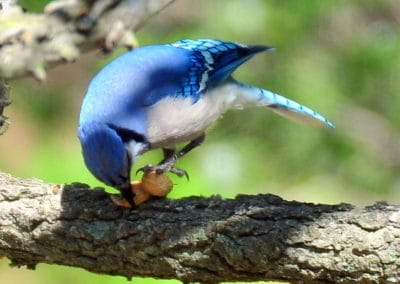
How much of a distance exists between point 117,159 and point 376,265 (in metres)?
0.69

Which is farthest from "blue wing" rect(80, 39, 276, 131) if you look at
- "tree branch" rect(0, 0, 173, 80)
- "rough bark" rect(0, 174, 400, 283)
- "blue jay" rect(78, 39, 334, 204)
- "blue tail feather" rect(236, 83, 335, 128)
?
"tree branch" rect(0, 0, 173, 80)

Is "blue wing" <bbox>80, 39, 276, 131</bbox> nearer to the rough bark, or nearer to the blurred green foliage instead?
the rough bark

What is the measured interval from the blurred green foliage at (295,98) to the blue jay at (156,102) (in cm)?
45

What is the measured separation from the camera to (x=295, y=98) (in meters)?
2.96

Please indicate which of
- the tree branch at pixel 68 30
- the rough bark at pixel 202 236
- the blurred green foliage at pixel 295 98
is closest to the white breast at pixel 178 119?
the rough bark at pixel 202 236

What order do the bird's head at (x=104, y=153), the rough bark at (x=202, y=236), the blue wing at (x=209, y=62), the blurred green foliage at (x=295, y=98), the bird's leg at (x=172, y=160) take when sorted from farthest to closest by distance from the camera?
the blurred green foliage at (x=295, y=98), the blue wing at (x=209, y=62), the bird's leg at (x=172, y=160), the bird's head at (x=104, y=153), the rough bark at (x=202, y=236)

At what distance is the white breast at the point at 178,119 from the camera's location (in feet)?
7.20

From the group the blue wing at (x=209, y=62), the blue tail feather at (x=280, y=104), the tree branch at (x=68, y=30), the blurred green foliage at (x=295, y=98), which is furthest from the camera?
the blurred green foliage at (x=295, y=98)

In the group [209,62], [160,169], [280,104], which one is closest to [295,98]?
[280,104]

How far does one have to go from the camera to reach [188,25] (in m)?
3.07

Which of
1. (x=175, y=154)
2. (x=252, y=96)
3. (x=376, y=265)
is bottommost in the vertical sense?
(x=376, y=265)

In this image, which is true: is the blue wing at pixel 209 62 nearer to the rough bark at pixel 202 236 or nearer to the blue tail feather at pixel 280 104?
the blue tail feather at pixel 280 104

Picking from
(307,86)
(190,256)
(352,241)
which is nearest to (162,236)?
(190,256)

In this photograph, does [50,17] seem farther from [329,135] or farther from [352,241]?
[329,135]
